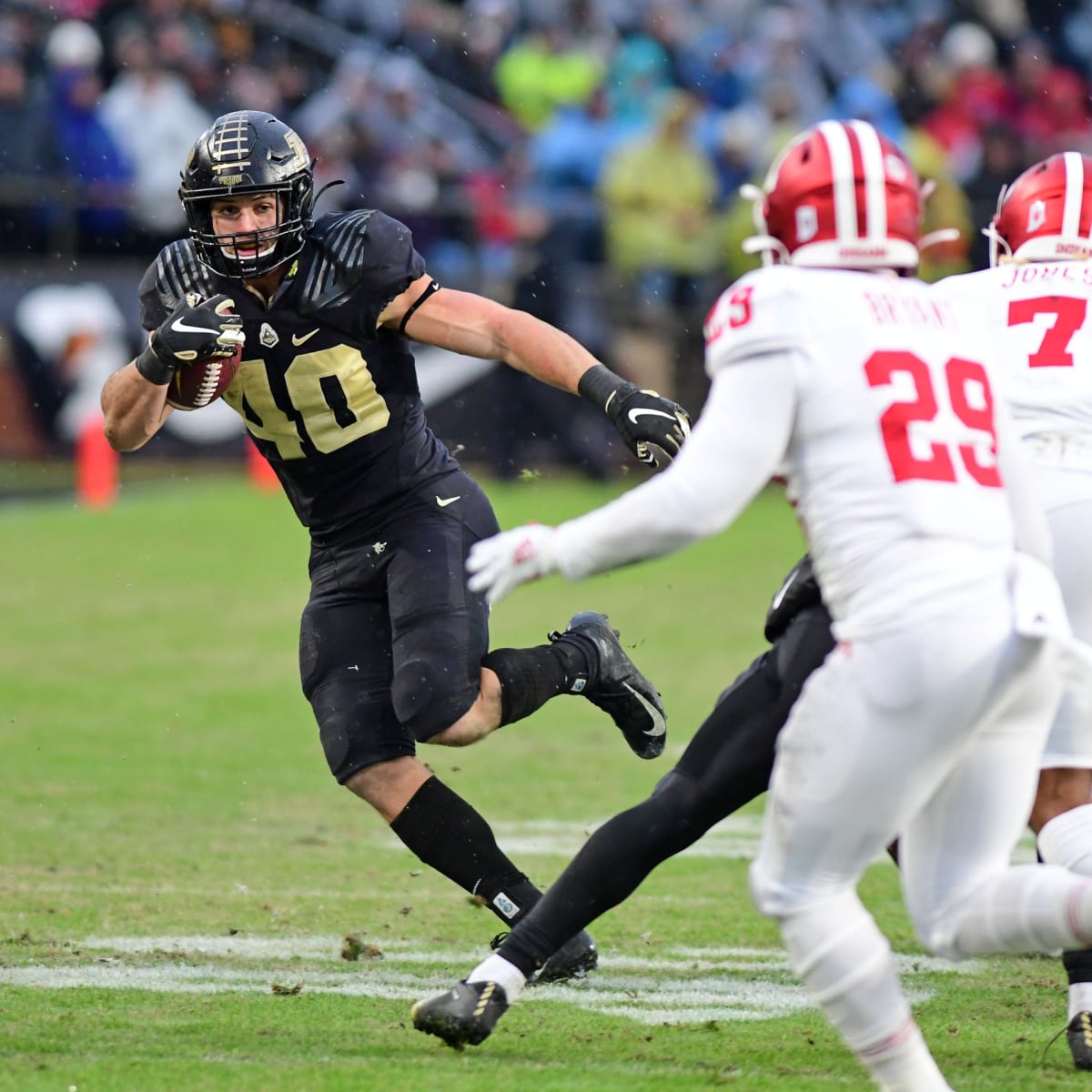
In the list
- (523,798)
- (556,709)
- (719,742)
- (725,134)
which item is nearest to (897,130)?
(725,134)

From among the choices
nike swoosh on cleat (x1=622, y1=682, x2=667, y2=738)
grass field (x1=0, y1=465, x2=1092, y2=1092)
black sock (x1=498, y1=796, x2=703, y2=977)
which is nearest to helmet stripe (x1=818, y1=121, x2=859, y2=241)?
black sock (x1=498, y1=796, x2=703, y2=977)

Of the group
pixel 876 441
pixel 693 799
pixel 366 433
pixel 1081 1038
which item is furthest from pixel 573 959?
pixel 876 441

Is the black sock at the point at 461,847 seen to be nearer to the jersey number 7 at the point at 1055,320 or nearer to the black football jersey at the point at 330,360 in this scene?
the black football jersey at the point at 330,360

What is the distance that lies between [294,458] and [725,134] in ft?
33.8

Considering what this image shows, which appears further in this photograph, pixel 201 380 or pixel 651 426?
pixel 201 380

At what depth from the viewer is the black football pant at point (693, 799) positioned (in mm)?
3744

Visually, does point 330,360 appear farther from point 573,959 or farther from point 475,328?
point 573,959

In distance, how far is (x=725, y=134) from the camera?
1441cm

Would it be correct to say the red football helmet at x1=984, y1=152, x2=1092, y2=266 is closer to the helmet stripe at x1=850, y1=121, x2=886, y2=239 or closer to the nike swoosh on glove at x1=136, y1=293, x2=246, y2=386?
the helmet stripe at x1=850, y1=121, x2=886, y2=239

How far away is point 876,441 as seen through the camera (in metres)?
3.12

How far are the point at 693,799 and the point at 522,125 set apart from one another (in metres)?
12.1

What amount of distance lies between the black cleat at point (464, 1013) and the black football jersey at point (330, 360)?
4.51ft

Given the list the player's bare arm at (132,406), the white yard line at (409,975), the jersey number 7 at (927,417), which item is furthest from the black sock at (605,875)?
the player's bare arm at (132,406)

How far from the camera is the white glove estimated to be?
3.20 meters
